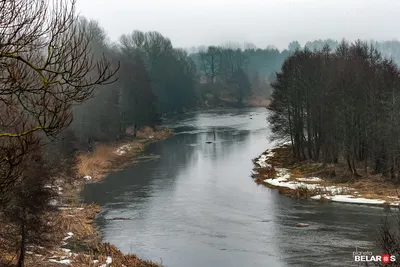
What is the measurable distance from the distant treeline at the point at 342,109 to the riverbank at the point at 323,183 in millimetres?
1391

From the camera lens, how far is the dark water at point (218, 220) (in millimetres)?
21766

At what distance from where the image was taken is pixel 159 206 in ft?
99.6

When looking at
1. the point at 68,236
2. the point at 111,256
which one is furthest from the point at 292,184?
the point at 111,256

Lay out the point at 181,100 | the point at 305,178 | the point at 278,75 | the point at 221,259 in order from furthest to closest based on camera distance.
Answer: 1. the point at 181,100
2. the point at 278,75
3. the point at 305,178
4. the point at 221,259

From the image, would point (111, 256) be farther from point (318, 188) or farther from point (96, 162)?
point (96, 162)

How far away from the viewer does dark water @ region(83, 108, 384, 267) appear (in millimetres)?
21766

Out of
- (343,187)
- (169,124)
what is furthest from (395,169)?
(169,124)

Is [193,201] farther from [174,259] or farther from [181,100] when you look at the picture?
[181,100]

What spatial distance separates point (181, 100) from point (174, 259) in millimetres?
83201

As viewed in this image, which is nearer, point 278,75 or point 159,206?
point 159,206

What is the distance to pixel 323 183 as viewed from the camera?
3634 cm

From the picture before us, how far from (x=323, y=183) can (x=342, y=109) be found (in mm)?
6527

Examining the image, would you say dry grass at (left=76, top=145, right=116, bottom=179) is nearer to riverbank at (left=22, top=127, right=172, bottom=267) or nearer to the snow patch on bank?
riverbank at (left=22, top=127, right=172, bottom=267)

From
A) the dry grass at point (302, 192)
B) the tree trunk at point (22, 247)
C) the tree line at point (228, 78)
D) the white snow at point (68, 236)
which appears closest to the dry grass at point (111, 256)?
the tree trunk at point (22, 247)
